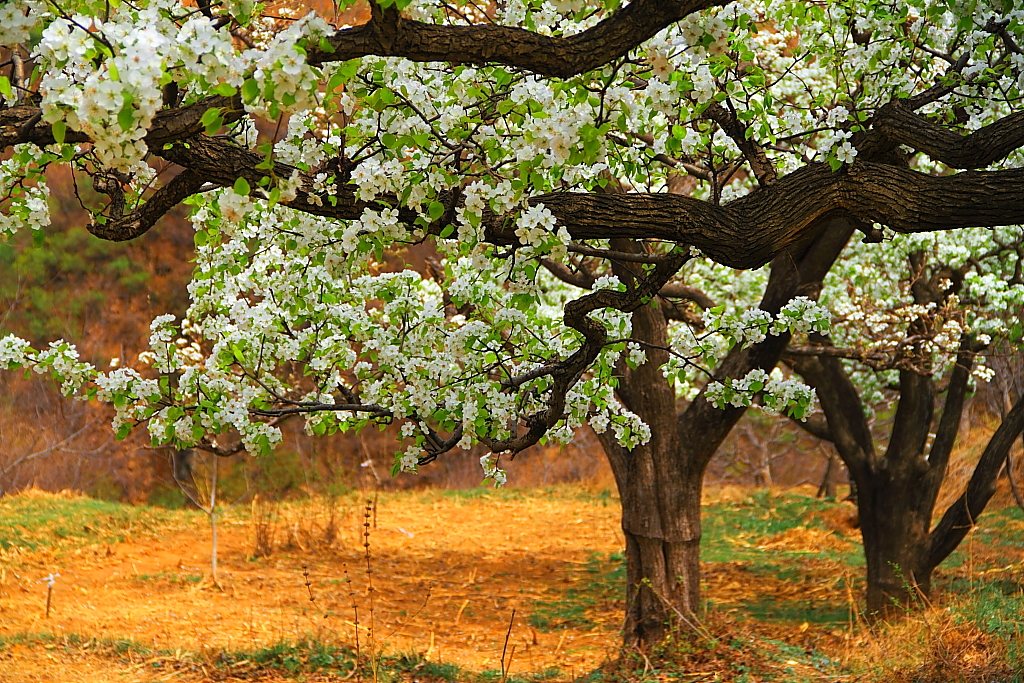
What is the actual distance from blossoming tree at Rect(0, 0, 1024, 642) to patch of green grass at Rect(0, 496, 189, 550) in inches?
229

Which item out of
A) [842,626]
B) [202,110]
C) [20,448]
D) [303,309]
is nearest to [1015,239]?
[842,626]

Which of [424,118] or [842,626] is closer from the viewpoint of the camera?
[424,118]

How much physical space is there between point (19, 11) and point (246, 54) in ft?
2.33

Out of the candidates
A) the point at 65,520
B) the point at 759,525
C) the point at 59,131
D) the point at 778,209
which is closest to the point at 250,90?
the point at 59,131

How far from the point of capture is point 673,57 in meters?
3.17

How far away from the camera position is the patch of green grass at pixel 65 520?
413 inches

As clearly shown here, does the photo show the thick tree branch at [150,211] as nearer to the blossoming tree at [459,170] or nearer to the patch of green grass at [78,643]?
the blossoming tree at [459,170]

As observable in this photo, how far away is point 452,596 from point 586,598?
50.3 inches

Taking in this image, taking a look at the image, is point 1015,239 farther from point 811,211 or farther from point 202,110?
point 202,110

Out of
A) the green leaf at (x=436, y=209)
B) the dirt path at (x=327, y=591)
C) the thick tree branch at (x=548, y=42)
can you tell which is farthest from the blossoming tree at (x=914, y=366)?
the thick tree branch at (x=548, y=42)

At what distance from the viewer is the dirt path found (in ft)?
22.9

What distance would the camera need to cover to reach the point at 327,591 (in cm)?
911

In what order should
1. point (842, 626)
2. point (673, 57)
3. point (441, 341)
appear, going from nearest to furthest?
1. point (673, 57)
2. point (441, 341)
3. point (842, 626)

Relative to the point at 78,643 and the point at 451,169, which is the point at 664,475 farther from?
the point at 78,643
